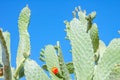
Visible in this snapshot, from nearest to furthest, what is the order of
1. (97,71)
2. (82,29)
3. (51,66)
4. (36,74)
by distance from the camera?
(36,74) < (97,71) < (82,29) < (51,66)

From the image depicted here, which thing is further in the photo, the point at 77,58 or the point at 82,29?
the point at 82,29

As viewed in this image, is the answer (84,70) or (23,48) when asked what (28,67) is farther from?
(23,48)

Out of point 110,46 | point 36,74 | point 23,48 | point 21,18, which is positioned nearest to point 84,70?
point 110,46

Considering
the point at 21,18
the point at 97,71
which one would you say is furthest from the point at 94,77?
the point at 21,18

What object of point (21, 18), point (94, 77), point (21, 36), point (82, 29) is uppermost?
point (21, 18)

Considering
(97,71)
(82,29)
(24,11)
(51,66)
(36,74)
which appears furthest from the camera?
(24,11)

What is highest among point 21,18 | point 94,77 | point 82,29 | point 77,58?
point 21,18

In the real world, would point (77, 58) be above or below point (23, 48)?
below

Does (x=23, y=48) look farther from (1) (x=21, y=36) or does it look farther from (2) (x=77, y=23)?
(2) (x=77, y=23)

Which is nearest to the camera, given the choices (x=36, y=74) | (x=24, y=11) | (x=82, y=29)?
(x=36, y=74)
